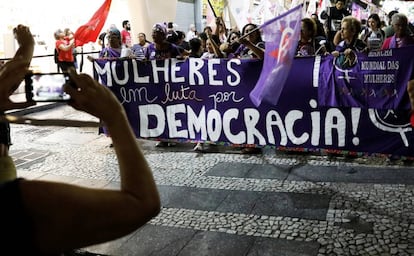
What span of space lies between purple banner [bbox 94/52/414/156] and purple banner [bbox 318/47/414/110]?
0.28 feet

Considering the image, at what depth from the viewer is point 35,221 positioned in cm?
115

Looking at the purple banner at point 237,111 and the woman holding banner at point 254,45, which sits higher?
the woman holding banner at point 254,45

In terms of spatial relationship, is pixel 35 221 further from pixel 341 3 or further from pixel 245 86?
pixel 341 3

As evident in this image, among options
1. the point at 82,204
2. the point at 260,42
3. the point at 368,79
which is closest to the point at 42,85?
the point at 82,204

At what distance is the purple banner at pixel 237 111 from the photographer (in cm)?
599

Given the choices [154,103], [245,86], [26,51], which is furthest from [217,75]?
[26,51]

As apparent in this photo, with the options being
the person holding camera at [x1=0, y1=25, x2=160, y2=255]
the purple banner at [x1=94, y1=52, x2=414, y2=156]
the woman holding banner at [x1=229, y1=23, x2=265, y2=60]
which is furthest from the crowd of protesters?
the person holding camera at [x1=0, y1=25, x2=160, y2=255]

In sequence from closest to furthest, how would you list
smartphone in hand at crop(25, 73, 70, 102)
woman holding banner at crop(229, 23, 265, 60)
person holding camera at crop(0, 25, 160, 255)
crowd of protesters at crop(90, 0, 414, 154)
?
1. person holding camera at crop(0, 25, 160, 255)
2. smartphone in hand at crop(25, 73, 70, 102)
3. crowd of protesters at crop(90, 0, 414, 154)
4. woman holding banner at crop(229, 23, 265, 60)

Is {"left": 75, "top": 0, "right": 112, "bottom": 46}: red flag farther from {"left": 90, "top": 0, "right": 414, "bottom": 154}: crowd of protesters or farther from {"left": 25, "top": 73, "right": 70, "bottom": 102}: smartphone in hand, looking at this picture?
{"left": 25, "top": 73, "right": 70, "bottom": 102}: smartphone in hand

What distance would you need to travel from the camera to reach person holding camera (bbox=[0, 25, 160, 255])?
1.15m

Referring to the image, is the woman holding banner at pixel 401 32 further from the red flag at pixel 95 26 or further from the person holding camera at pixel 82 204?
the person holding camera at pixel 82 204

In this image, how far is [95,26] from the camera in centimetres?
771

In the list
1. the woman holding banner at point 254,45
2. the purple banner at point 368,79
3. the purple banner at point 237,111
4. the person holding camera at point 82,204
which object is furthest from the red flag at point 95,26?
the person holding camera at point 82,204

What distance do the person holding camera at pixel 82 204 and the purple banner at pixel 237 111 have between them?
17.1 ft
